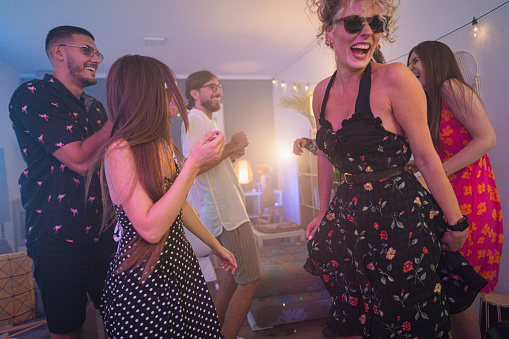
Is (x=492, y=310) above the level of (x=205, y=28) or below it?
below

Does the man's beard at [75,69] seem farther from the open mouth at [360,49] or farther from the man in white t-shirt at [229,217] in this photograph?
the open mouth at [360,49]

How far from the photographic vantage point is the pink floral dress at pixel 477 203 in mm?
1627

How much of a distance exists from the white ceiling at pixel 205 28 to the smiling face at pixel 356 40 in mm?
1818

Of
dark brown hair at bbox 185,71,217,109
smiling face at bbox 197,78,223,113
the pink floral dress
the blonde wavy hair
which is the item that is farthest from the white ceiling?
smiling face at bbox 197,78,223,113

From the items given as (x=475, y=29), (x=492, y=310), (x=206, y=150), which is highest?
(x=475, y=29)

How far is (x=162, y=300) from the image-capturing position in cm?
104

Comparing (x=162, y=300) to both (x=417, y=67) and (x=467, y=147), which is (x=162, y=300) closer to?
(x=467, y=147)

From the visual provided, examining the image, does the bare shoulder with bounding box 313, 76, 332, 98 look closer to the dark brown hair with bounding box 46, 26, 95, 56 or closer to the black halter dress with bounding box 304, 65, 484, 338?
the black halter dress with bounding box 304, 65, 484, 338

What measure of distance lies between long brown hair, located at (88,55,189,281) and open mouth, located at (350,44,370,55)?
2.29 feet

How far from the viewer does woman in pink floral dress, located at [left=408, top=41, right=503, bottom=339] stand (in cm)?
161

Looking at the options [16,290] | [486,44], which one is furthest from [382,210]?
[16,290]

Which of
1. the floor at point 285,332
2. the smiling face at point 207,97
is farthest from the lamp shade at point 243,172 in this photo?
the smiling face at point 207,97

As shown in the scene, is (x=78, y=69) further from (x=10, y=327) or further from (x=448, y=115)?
(x=10, y=327)

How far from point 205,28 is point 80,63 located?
3318 millimetres
